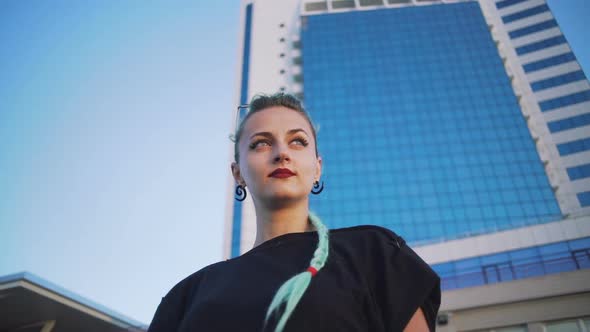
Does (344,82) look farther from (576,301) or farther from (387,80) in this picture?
(576,301)

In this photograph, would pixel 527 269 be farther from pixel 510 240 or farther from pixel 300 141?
pixel 300 141

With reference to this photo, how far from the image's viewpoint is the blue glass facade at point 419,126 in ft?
112

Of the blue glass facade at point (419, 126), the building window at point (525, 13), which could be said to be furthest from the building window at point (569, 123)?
the building window at point (525, 13)

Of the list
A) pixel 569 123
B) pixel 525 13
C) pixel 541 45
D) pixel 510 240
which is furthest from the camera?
pixel 525 13

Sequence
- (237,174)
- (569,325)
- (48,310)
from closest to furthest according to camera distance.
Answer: (237,174)
(569,325)
(48,310)

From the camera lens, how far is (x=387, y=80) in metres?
44.4

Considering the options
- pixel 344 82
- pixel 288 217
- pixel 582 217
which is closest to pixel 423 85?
pixel 344 82

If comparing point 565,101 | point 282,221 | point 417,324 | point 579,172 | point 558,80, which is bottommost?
point 417,324

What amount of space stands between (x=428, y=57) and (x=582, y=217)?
2972cm

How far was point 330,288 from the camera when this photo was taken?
143 cm

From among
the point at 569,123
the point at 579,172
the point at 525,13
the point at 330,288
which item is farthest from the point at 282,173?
the point at 525,13

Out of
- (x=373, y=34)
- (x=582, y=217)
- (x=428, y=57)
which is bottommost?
(x=582, y=217)

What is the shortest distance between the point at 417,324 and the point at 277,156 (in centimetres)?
102

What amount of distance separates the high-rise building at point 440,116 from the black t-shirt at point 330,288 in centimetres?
2170
